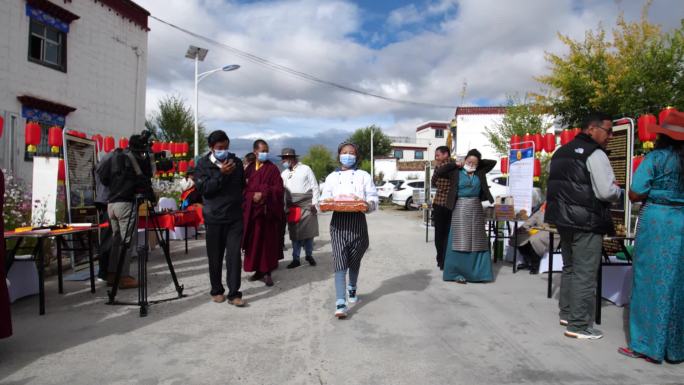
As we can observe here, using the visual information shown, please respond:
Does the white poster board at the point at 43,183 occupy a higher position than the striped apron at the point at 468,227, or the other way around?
the white poster board at the point at 43,183

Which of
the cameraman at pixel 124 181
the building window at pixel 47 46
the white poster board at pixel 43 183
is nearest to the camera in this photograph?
the cameraman at pixel 124 181

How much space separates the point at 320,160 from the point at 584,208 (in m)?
65.0

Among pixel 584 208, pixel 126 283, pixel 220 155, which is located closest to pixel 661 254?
pixel 584 208

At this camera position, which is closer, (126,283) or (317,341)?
(317,341)

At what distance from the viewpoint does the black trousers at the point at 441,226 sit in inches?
307

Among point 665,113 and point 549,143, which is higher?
point 549,143

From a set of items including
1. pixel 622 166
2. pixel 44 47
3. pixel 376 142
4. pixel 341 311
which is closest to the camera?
pixel 341 311

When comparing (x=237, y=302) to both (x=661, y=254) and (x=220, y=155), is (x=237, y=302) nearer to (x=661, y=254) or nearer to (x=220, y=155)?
(x=220, y=155)

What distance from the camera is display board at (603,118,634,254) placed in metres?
5.71

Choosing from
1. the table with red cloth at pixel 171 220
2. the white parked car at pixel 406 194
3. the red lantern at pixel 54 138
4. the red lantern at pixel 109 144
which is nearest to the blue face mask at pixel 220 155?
the table with red cloth at pixel 171 220

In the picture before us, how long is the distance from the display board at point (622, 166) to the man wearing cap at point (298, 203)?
432cm

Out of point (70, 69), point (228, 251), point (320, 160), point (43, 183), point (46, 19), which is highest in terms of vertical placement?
point (46, 19)

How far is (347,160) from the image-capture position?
5.21 m

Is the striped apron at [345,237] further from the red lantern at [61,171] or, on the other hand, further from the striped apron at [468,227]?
the red lantern at [61,171]
